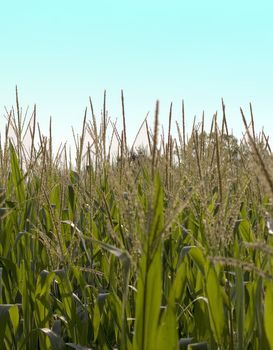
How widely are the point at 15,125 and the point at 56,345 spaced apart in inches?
69.6

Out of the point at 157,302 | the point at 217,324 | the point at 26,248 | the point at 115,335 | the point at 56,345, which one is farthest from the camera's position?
the point at 26,248

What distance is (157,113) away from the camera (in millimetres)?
1286

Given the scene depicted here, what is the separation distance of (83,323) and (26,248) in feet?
2.44

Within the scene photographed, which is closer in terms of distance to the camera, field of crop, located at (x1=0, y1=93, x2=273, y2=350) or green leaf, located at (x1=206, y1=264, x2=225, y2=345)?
field of crop, located at (x1=0, y1=93, x2=273, y2=350)

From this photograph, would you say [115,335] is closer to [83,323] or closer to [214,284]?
[83,323]

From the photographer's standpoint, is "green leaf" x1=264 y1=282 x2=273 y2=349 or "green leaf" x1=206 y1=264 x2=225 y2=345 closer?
"green leaf" x1=264 y1=282 x2=273 y2=349

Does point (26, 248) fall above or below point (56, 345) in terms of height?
above

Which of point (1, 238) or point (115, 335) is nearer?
point (115, 335)

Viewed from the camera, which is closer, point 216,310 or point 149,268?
point 149,268

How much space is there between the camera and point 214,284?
193cm

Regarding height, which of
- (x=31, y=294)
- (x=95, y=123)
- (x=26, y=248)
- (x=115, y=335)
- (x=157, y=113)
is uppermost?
(x=95, y=123)

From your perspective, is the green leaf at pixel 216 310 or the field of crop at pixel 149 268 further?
the green leaf at pixel 216 310

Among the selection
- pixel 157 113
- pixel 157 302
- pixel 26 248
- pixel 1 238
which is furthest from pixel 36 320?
pixel 157 113

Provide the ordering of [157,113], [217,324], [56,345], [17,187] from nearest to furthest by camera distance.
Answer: [157,113]
[217,324]
[56,345]
[17,187]
